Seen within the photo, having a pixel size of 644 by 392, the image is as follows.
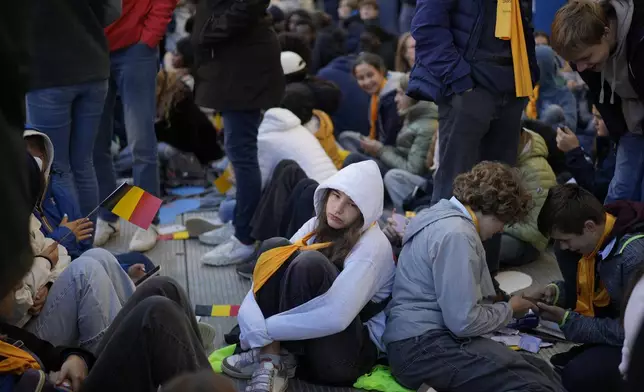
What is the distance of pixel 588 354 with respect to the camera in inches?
109

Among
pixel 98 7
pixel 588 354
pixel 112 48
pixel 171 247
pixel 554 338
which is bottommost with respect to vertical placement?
pixel 171 247

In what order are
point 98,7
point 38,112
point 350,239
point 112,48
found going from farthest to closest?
point 112,48, point 38,112, point 350,239, point 98,7

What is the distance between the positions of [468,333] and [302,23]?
477cm

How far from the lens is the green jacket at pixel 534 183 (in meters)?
3.83

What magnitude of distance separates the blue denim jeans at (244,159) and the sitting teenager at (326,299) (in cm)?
87

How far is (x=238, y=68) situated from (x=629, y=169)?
67.0 inches

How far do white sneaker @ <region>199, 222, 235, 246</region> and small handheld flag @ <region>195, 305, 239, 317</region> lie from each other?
847 millimetres

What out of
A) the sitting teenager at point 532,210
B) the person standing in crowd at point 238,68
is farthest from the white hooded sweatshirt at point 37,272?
A: the sitting teenager at point 532,210

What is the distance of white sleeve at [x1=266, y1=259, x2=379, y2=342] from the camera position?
277 centimetres

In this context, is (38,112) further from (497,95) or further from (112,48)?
(497,95)

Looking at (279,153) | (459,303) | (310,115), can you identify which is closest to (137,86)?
(279,153)

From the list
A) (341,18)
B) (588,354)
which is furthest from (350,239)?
(341,18)

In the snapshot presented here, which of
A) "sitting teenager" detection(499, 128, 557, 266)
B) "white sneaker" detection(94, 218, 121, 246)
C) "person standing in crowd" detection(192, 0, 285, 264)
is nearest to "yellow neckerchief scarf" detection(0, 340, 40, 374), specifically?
"person standing in crowd" detection(192, 0, 285, 264)

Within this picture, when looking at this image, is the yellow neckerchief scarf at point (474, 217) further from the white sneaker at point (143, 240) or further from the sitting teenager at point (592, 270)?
the white sneaker at point (143, 240)
